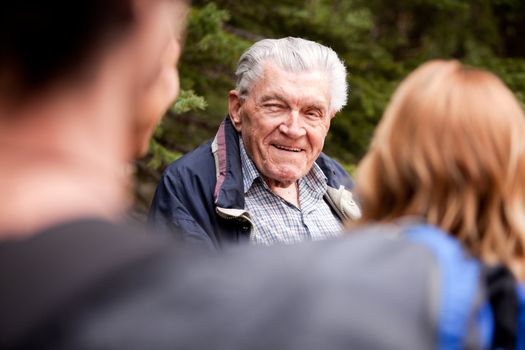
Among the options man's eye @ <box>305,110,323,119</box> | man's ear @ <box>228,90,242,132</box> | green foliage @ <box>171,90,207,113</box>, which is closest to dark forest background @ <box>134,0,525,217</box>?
green foliage @ <box>171,90,207,113</box>

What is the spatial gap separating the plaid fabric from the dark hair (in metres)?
2.56

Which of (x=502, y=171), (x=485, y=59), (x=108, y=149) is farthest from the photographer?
(x=485, y=59)

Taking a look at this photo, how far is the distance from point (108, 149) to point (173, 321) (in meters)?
0.21

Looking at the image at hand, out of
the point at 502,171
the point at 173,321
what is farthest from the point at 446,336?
the point at 502,171

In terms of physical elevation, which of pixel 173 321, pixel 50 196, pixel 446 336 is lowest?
pixel 446 336

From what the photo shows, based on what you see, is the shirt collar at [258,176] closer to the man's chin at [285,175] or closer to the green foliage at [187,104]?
the man's chin at [285,175]

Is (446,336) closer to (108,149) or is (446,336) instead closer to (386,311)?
(386,311)

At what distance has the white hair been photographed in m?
3.78

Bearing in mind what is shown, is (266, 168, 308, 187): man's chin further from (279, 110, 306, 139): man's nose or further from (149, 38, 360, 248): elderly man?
(279, 110, 306, 139): man's nose

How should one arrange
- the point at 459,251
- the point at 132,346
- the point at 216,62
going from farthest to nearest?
the point at 216,62 → the point at 459,251 → the point at 132,346

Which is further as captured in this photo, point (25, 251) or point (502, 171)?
point (502, 171)

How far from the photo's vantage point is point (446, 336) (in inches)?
36.5

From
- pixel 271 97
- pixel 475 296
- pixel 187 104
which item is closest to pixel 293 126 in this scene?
pixel 271 97

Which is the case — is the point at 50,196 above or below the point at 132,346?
above
